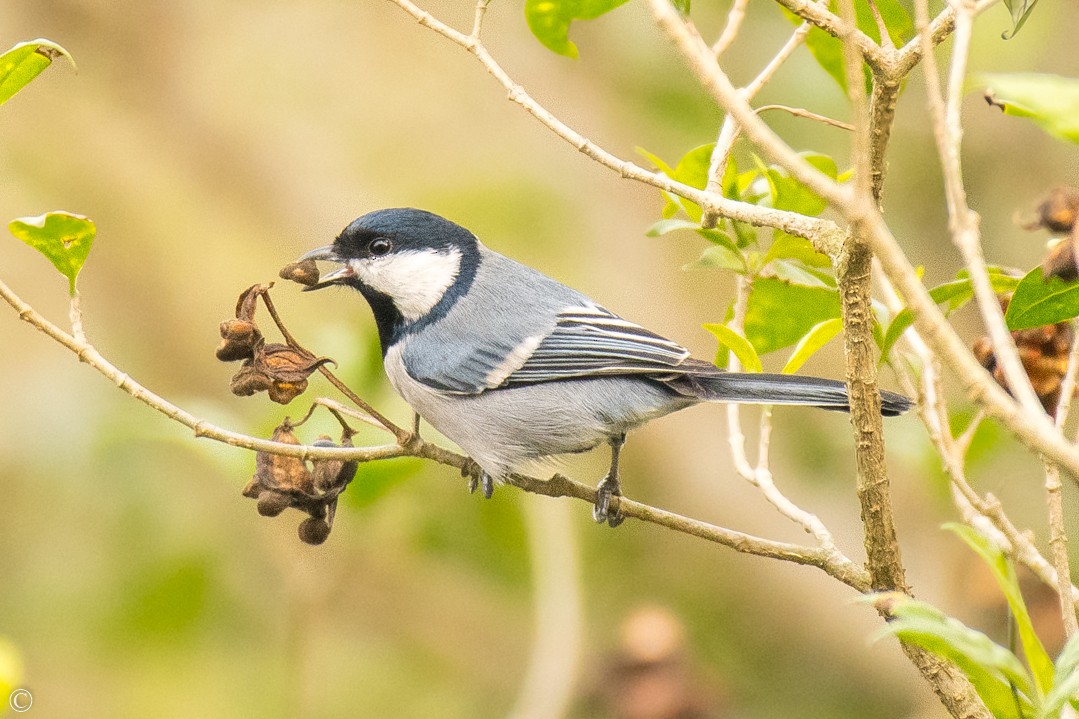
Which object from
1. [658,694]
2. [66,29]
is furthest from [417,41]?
[658,694]

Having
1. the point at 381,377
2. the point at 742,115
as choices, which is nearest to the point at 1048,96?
the point at 742,115

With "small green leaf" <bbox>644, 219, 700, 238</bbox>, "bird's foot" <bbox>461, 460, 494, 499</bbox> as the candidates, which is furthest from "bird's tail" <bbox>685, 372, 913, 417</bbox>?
"bird's foot" <bbox>461, 460, 494, 499</bbox>

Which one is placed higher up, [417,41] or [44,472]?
[417,41]

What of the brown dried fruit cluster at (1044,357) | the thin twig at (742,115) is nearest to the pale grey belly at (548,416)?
the brown dried fruit cluster at (1044,357)

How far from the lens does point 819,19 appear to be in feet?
5.13

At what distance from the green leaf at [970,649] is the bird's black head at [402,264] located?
1.93 metres

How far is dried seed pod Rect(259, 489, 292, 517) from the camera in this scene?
6.95 ft

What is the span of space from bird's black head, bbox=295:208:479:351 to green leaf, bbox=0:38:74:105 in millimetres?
1102

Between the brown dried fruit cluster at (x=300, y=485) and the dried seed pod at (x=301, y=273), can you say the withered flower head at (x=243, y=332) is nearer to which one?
the brown dried fruit cluster at (x=300, y=485)

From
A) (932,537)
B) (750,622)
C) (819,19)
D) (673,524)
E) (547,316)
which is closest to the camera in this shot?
(819,19)

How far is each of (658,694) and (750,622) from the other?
5.40ft

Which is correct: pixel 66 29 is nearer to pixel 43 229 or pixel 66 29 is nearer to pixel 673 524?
pixel 43 229

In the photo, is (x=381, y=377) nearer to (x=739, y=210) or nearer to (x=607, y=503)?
(x=607, y=503)

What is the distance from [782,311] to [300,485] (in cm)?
102
